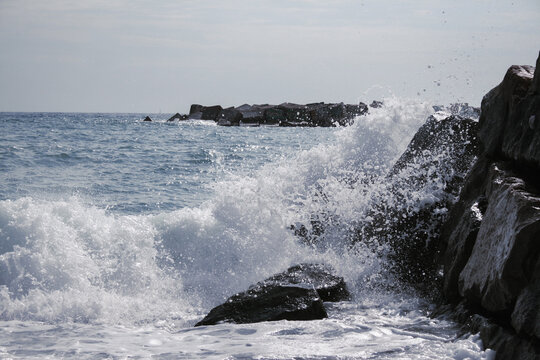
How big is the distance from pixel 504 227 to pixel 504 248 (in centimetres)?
20

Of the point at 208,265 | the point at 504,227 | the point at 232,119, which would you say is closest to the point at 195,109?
the point at 232,119

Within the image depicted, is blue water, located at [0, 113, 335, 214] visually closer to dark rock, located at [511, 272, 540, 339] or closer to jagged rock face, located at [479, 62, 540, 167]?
Answer: jagged rock face, located at [479, 62, 540, 167]

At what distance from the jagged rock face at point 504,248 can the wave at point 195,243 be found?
1949 millimetres

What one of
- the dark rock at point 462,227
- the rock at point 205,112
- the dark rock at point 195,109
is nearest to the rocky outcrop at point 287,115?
the rock at point 205,112

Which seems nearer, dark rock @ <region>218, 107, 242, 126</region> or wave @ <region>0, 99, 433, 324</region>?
wave @ <region>0, 99, 433, 324</region>

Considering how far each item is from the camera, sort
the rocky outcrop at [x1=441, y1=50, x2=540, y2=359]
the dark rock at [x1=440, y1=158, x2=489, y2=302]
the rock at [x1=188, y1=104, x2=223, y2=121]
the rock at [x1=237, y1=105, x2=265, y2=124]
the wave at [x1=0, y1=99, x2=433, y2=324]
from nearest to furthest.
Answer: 1. the rocky outcrop at [x1=441, y1=50, x2=540, y2=359]
2. the dark rock at [x1=440, y1=158, x2=489, y2=302]
3. the wave at [x1=0, y1=99, x2=433, y2=324]
4. the rock at [x1=237, y1=105, x2=265, y2=124]
5. the rock at [x1=188, y1=104, x2=223, y2=121]

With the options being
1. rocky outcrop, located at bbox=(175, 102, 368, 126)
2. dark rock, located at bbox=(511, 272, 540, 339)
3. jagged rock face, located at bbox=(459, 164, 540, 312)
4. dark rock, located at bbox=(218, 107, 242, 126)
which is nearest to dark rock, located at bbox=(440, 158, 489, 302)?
jagged rock face, located at bbox=(459, 164, 540, 312)

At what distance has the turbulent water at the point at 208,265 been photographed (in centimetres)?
405

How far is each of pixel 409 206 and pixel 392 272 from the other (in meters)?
0.78

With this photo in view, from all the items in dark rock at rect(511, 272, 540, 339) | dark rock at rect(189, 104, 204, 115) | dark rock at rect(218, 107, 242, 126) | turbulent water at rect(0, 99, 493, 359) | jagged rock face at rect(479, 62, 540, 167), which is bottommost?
turbulent water at rect(0, 99, 493, 359)

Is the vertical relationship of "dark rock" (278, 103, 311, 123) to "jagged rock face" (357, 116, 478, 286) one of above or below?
above

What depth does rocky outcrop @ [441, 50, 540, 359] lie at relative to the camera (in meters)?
3.25

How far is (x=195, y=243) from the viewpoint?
296 inches

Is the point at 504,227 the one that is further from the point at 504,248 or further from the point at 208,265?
the point at 208,265
